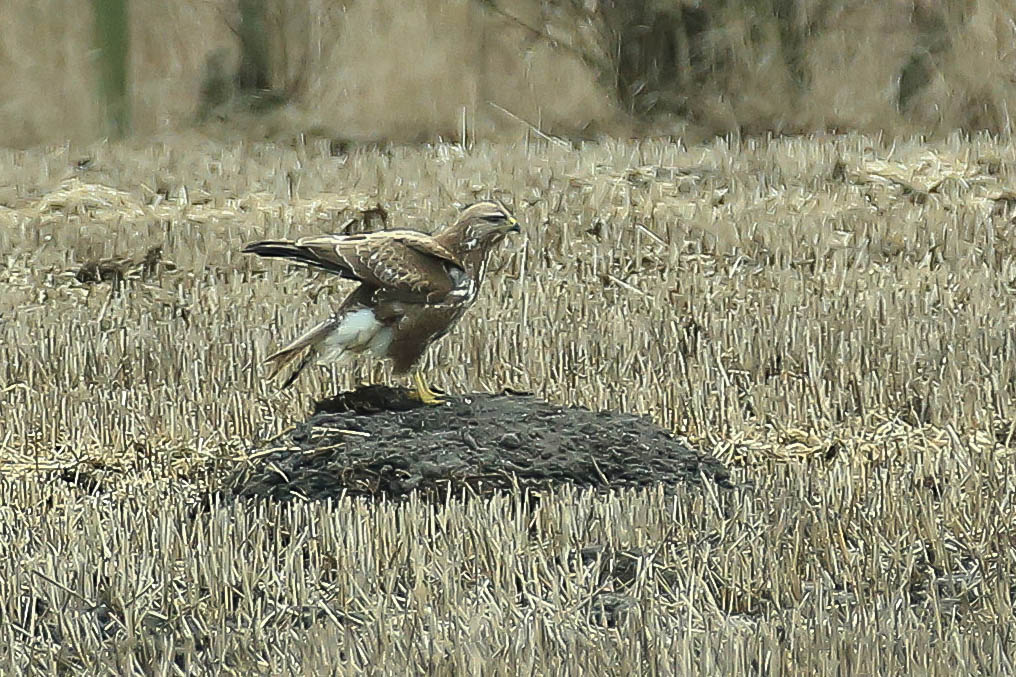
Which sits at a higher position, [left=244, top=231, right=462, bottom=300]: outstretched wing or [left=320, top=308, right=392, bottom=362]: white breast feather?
[left=244, top=231, right=462, bottom=300]: outstretched wing

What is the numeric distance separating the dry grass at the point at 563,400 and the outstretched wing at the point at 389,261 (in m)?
0.76

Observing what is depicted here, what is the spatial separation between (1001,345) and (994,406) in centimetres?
80

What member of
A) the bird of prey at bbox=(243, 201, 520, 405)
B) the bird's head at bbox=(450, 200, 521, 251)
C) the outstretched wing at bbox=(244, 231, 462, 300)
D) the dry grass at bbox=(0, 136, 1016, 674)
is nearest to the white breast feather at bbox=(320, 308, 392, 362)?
the bird of prey at bbox=(243, 201, 520, 405)

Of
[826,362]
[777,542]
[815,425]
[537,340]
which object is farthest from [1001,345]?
[777,542]

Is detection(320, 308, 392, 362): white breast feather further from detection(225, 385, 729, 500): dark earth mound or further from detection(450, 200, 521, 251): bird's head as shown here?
detection(450, 200, 521, 251): bird's head

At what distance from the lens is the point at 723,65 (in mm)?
14320

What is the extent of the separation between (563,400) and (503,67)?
34.0 feet

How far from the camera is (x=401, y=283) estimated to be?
522 cm

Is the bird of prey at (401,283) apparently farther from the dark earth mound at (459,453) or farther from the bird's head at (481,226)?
the dark earth mound at (459,453)

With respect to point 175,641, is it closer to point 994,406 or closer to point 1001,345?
point 994,406

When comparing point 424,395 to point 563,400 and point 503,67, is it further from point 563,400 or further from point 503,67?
point 503,67

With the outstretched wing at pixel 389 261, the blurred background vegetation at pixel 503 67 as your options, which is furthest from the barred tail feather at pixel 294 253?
the blurred background vegetation at pixel 503 67

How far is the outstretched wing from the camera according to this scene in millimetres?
5188

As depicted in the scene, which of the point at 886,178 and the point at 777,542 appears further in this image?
the point at 886,178
